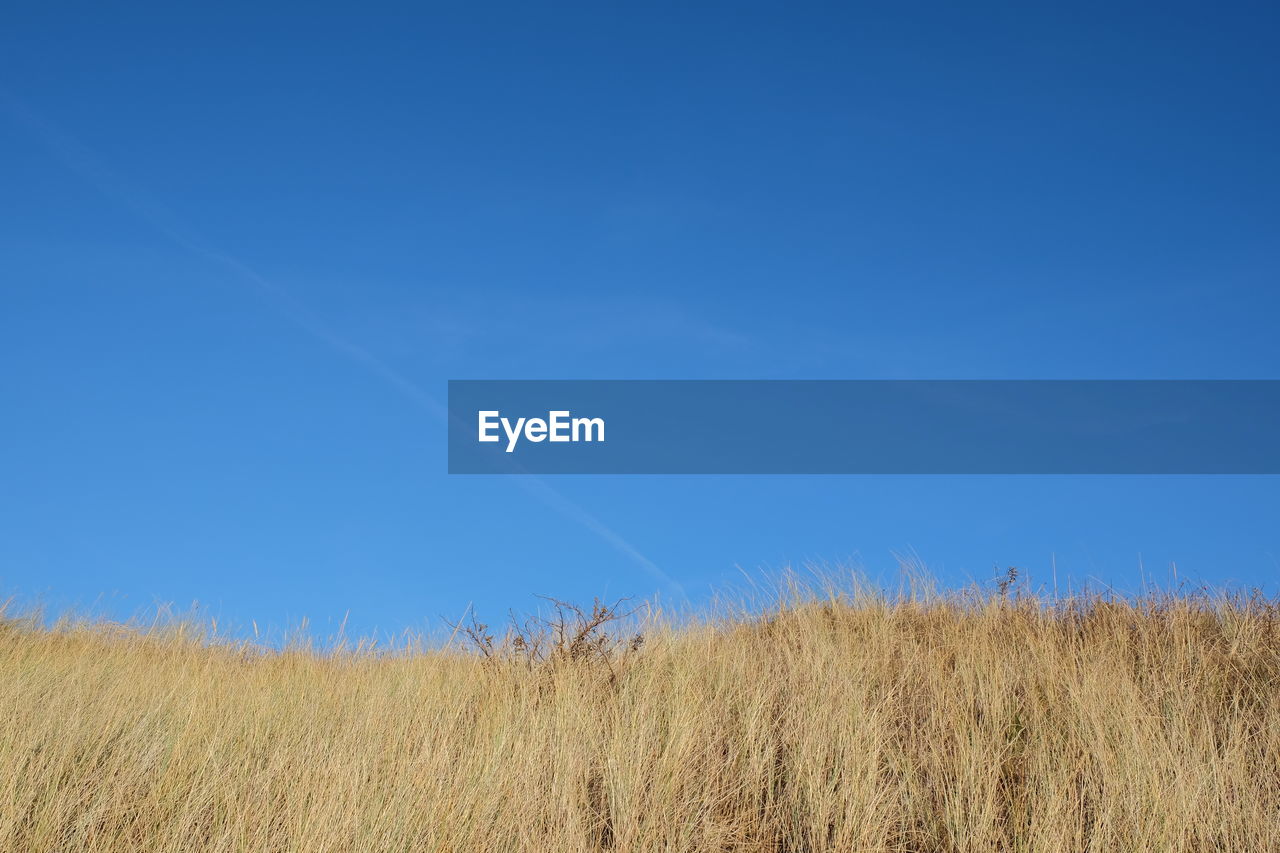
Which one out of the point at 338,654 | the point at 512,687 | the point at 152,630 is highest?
the point at 152,630

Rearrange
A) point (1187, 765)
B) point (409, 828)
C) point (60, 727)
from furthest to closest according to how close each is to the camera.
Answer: point (60, 727) → point (1187, 765) → point (409, 828)

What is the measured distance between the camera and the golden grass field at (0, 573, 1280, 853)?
4527mm

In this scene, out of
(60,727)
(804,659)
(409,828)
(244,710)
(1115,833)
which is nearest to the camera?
(409,828)

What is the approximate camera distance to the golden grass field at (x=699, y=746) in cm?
453

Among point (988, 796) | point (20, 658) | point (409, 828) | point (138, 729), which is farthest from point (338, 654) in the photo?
point (988, 796)

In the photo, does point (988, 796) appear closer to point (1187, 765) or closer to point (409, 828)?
point (1187, 765)

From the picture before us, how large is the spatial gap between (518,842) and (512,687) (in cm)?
285

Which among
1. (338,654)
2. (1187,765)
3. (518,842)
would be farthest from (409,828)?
(338,654)

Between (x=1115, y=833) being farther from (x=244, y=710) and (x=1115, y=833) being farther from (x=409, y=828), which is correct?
(x=244, y=710)

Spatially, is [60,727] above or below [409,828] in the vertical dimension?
above

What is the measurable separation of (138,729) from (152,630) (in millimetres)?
6589

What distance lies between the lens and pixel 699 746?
5.51 m

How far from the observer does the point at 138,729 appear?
5.77 meters

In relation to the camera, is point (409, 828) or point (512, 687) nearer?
point (409, 828)
